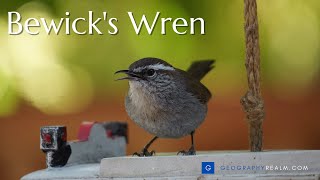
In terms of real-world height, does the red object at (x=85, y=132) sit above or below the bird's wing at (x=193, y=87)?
below

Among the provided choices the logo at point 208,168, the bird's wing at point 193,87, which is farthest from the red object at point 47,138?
the logo at point 208,168

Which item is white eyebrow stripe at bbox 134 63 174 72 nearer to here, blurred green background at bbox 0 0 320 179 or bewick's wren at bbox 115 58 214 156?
bewick's wren at bbox 115 58 214 156

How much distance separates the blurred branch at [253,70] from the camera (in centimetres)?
280

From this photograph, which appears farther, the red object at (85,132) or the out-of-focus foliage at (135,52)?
the out-of-focus foliage at (135,52)

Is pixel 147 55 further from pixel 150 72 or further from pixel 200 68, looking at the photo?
pixel 150 72

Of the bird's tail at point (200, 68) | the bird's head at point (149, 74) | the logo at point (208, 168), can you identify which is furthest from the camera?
the bird's tail at point (200, 68)

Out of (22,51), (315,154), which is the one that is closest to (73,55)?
(22,51)

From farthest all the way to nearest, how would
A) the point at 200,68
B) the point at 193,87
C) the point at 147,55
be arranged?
the point at 147,55 < the point at 200,68 < the point at 193,87

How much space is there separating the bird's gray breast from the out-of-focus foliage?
4.05ft

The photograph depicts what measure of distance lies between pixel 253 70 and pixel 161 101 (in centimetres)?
55

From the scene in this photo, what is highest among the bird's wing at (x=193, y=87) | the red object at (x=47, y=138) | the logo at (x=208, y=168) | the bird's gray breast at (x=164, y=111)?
the bird's wing at (x=193, y=87)

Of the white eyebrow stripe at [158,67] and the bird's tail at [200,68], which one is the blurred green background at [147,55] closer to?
the bird's tail at [200,68]

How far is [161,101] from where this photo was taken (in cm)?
321

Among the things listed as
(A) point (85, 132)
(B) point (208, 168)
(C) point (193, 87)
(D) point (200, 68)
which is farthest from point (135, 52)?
(B) point (208, 168)
